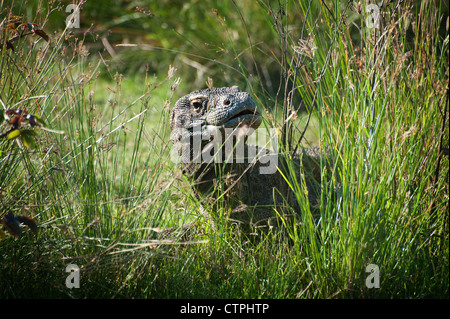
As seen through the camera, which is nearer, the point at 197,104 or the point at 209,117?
the point at 209,117

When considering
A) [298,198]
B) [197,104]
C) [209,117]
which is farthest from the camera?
[197,104]

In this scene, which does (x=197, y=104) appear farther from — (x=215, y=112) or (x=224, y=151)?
(x=224, y=151)

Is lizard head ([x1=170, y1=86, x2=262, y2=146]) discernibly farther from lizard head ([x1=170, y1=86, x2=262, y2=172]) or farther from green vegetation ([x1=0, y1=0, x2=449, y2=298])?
green vegetation ([x1=0, y1=0, x2=449, y2=298])

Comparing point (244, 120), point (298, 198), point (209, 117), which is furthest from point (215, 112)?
point (298, 198)

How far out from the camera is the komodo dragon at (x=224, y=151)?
2.80 metres

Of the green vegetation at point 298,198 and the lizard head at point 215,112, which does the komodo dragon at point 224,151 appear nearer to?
the lizard head at point 215,112

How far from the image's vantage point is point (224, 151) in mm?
2932

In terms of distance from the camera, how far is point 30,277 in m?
2.50

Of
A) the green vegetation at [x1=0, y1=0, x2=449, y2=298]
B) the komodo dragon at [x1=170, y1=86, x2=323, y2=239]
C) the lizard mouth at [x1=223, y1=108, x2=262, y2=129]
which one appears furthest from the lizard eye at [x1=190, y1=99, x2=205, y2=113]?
the green vegetation at [x1=0, y1=0, x2=449, y2=298]

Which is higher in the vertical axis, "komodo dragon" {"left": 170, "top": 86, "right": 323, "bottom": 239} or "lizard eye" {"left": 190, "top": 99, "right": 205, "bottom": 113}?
"lizard eye" {"left": 190, "top": 99, "right": 205, "bottom": 113}

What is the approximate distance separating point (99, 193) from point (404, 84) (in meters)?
1.68

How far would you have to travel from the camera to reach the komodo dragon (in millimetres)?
2805
